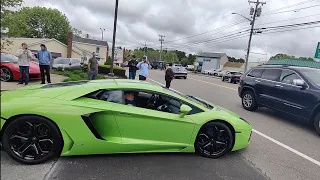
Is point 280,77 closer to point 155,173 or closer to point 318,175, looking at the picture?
point 318,175

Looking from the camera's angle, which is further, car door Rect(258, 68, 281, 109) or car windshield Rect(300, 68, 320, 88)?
car door Rect(258, 68, 281, 109)

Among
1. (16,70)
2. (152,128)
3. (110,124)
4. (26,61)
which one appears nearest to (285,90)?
(152,128)

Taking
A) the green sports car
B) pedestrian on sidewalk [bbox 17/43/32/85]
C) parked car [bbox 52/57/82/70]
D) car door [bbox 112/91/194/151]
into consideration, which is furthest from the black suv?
parked car [bbox 52/57/82/70]

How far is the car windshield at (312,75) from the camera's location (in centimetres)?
621

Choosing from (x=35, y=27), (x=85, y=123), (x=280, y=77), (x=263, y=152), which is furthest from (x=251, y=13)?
(x=35, y=27)

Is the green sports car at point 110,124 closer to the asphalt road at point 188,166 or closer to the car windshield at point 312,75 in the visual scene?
the asphalt road at point 188,166

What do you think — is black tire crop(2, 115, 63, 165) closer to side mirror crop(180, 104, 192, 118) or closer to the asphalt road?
the asphalt road

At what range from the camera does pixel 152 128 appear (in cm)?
345

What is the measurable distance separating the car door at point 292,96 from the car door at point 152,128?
4113mm

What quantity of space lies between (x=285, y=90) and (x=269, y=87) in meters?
0.67

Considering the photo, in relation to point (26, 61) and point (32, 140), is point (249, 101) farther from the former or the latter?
point (26, 61)

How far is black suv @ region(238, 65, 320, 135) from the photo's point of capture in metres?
5.99

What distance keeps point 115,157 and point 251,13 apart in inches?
1234

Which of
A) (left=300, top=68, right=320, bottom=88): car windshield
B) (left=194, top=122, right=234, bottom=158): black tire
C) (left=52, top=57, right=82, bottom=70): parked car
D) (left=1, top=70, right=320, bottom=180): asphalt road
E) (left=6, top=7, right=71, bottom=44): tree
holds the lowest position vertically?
(left=1, top=70, right=320, bottom=180): asphalt road
